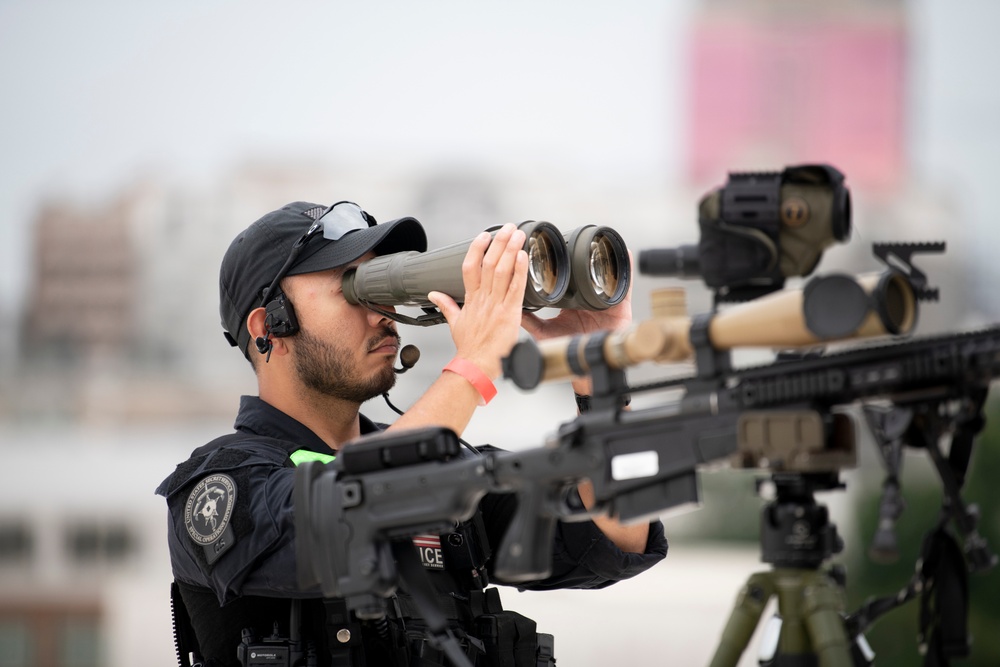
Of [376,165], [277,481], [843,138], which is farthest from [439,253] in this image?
[843,138]

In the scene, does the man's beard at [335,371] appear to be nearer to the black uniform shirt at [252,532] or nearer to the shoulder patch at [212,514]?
the black uniform shirt at [252,532]

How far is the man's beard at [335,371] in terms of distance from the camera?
9.20 feet

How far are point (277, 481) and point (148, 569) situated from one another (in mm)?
19917

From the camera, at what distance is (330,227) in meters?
2.86

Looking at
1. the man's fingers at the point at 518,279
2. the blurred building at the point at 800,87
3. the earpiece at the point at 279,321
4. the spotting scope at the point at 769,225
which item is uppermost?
the blurred building at the point at 800,87

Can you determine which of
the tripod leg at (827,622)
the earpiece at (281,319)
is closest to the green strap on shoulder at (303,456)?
the earpiece at (281,319)

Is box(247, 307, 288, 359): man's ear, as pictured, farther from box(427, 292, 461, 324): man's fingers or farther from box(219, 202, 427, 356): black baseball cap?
box(427, 292, 461, 324): man's fingers

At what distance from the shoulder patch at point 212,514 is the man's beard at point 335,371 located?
376 mm

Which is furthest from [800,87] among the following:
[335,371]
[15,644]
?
[335,371]

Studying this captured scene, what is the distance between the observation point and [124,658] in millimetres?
19281

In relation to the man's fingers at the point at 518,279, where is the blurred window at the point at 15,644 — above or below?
below

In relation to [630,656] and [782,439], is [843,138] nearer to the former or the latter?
[630,656]

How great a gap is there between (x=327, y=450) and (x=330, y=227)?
50 cm

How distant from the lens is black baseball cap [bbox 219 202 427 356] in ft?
9.21
